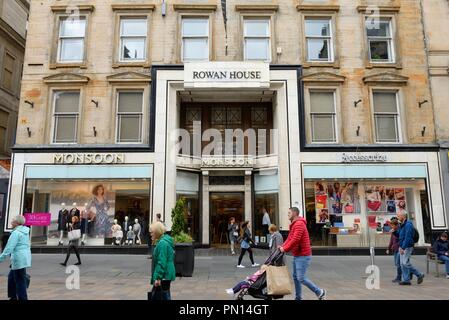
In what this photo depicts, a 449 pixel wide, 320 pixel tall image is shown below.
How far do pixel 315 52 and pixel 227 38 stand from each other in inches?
178

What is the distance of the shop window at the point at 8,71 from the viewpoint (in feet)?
71.4

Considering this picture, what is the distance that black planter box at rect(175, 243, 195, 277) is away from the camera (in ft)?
34.8

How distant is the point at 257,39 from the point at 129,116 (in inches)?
297

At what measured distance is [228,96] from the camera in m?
18.2

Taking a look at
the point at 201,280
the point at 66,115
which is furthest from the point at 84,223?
the point at 201,280

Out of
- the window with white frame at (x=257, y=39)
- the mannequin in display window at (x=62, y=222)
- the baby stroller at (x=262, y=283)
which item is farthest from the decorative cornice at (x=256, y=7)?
the baby stroller at (x=262, y=283)

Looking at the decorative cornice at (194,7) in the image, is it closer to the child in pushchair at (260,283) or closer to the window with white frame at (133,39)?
the window with white frame at (133,39)

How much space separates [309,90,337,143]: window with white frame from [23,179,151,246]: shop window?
853cm

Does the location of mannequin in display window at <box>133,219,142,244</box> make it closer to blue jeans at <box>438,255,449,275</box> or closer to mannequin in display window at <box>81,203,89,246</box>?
mannequin in display window at <box>81,203,89,246</box>

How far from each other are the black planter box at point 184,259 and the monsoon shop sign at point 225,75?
Answer: 28.9 ft

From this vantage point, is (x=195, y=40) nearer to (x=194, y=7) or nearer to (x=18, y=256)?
(x=194, y=7)

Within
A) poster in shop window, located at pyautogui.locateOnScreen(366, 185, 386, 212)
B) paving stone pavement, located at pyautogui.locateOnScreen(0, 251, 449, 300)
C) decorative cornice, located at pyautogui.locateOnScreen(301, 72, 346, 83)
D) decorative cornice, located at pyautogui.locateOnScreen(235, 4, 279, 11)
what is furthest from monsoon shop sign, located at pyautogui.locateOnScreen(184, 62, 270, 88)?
paving stone pavement, located at pyautogui.locateOnScreen(0, 251, 449, 300)

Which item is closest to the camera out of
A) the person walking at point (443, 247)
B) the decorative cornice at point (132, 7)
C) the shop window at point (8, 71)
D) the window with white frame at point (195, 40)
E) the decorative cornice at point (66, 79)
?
the person walking at point (443, 247)
